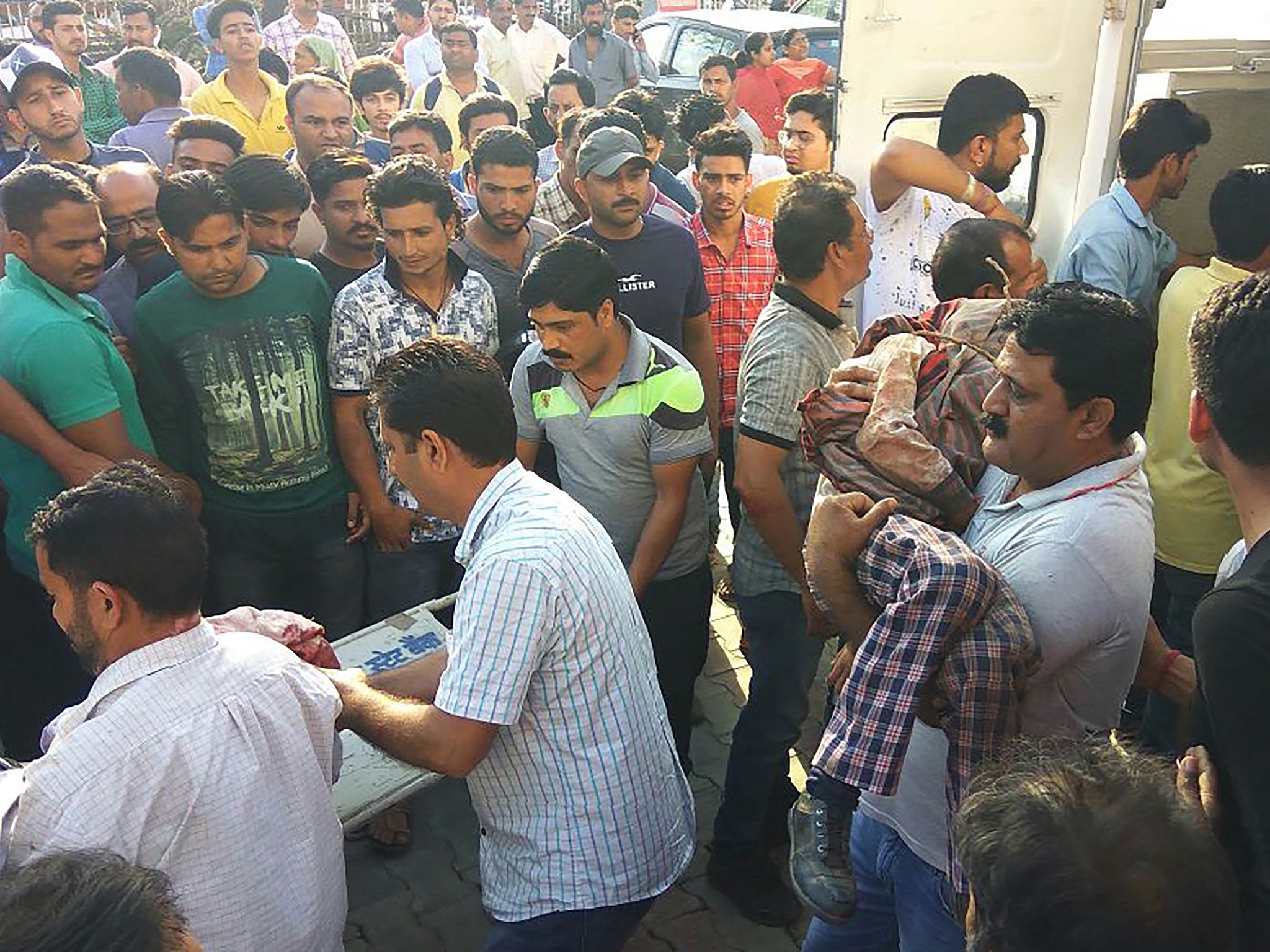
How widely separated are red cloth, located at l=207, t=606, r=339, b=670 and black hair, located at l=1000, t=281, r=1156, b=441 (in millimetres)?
1536

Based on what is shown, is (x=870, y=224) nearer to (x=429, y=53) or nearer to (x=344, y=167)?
(x=344, y=167)

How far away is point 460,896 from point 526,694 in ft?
5.26

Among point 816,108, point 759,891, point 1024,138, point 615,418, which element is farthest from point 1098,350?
point 816,108

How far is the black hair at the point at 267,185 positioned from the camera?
3760 mm

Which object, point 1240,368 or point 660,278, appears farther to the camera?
point 660,278

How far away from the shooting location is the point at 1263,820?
4.33 feet

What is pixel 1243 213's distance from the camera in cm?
312

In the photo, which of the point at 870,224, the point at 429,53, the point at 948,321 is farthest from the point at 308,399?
the point at 429,53

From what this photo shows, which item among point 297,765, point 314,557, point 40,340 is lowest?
point 314,557

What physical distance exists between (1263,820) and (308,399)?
2.86 meters

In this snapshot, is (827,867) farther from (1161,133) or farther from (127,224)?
(127,224)

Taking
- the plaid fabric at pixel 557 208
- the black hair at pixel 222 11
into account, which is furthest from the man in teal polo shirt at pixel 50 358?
the black hair at pixel 222 11

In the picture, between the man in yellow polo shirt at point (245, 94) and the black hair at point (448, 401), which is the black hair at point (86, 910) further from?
the man in yellow polo shirt at point (245, 94)

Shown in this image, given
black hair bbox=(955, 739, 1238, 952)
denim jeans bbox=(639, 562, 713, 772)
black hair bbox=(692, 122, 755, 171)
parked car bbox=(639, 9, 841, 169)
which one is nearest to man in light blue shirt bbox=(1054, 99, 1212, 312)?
black hair bbox=(692, 122, 755, 171)
